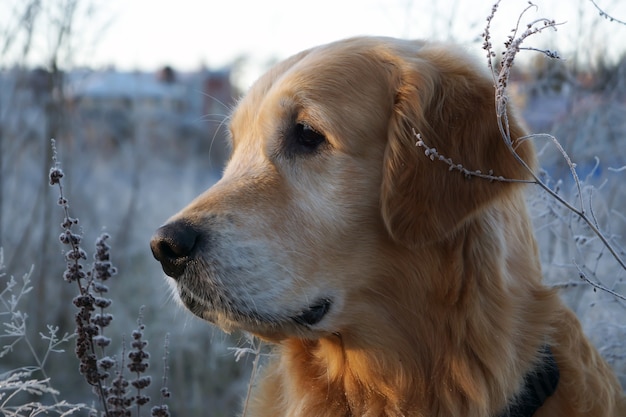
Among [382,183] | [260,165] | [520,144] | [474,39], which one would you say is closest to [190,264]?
[260,165]

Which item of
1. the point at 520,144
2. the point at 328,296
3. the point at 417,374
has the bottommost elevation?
the point at 417,374

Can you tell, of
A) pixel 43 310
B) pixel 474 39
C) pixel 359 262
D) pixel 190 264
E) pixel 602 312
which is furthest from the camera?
pixel 43 310

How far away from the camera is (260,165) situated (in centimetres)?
284

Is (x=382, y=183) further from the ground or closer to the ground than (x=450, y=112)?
closer to the ground

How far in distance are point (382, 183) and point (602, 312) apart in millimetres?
2185

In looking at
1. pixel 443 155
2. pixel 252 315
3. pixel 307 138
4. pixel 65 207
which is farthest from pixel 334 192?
pixel 65 207

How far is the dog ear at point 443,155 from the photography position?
251 centimetres

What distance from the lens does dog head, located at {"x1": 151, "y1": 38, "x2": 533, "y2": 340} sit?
2512 millimetres

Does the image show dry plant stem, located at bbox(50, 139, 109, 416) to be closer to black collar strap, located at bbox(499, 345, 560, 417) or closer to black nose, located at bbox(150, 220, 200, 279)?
black nose, located at bbox(150, 220, 200, 279)

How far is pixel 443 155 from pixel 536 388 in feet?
2.87

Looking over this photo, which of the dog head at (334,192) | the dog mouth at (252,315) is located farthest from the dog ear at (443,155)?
the dog mouth at (252,315)

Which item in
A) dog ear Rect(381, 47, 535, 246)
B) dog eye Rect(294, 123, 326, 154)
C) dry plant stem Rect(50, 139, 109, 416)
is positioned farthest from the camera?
dog eye Rect(294, 123, 326, 154)

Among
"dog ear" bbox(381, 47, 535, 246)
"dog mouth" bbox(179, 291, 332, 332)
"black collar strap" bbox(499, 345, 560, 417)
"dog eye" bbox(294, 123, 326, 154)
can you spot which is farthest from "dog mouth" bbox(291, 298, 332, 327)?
"black collar strap" bbox(499, 345, 560, 417)

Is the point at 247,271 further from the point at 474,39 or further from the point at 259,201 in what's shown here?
the point at 474,39
